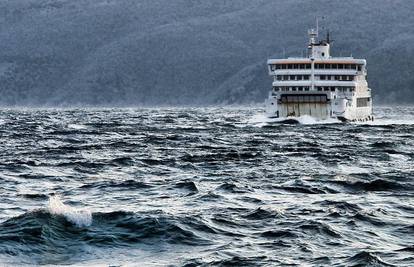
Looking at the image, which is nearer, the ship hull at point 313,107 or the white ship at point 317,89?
the ship hull at point 313,107

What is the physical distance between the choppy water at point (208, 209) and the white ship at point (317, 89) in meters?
51.5

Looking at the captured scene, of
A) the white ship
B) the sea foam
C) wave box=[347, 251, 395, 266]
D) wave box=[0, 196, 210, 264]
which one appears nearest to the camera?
wave box=[347, 251, 395, 266]

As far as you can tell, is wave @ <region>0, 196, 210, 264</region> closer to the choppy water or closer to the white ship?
the choppy water

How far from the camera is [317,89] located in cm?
10750

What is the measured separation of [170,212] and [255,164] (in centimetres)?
1741

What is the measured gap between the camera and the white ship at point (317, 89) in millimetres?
102250

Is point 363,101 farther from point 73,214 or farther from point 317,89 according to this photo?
point 73,214

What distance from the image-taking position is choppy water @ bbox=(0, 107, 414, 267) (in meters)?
21.7

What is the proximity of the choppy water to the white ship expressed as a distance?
51.5 metres

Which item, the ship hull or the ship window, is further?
the ship window

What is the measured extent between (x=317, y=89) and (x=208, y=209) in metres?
81.0

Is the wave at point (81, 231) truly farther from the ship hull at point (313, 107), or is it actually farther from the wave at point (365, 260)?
the ship hull at point (313, 107)

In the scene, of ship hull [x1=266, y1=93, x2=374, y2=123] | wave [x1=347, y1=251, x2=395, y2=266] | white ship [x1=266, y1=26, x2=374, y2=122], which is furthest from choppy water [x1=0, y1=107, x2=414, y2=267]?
white ship [x1=266, y1=26, x2=374, y2=122]

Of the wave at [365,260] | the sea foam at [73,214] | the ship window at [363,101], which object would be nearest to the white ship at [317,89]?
the ship window at [363,101]
